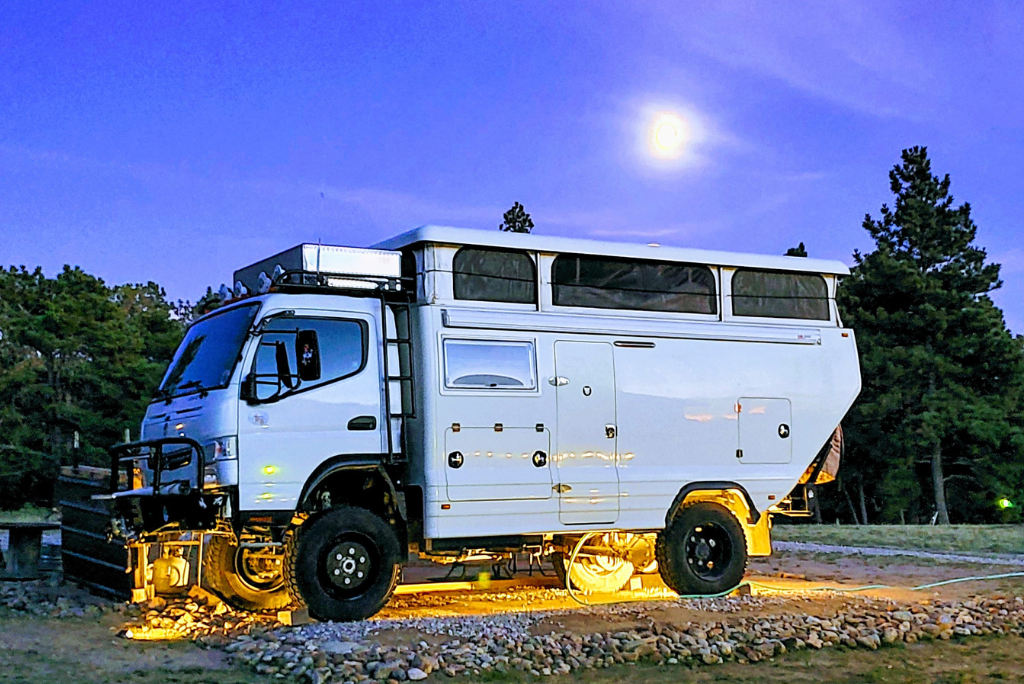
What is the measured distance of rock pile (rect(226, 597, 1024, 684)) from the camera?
26.2 feet

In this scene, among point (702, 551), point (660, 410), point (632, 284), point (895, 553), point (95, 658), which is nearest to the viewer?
point (95, 658)

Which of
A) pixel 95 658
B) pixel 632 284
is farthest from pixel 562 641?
pixel 632 284

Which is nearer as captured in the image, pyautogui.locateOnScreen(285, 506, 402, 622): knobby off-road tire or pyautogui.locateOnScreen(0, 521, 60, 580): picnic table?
pyautogui.locateOnScreen(285, 506, 402, 622): knobby off-road tire

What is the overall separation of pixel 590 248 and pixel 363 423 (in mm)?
3113

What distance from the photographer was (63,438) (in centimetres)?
3975

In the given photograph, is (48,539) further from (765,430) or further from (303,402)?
(765,430)

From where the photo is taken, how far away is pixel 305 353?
34.0 ft

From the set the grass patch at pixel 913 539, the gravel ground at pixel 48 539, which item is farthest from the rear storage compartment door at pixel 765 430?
the gravel ground at pixel 48 539

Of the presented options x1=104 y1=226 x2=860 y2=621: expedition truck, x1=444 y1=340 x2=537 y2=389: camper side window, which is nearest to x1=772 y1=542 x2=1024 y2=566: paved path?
x1=104 y1=226 x2=860 y2=621: expedition truck

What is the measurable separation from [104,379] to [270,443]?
106 feet

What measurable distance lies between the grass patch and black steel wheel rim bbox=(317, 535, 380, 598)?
1035 centimetres

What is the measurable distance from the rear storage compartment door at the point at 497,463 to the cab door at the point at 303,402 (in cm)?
80

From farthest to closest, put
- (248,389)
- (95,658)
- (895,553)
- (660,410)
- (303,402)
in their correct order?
(895,553) → (660,410) → (303,402) → (248,389) → (95,658)

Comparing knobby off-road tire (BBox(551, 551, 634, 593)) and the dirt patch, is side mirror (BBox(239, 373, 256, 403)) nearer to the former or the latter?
the dirt patch
